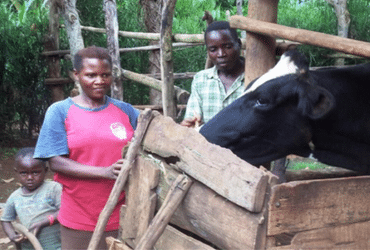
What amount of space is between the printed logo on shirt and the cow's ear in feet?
3.03

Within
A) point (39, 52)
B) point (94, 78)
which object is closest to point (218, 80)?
point (94, 78)

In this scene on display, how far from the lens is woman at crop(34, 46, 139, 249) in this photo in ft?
8.02

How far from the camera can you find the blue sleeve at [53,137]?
2436 millimetres

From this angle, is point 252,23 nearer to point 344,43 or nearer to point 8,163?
point 344,43

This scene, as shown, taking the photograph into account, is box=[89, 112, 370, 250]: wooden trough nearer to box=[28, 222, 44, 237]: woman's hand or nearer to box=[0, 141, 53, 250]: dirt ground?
box=[28, 222, 44, 237]: woman's hand

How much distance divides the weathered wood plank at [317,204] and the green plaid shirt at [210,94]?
4.57 ft

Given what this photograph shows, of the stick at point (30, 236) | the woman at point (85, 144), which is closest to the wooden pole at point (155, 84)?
the woman at point (85, 144)

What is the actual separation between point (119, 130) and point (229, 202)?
1.04m

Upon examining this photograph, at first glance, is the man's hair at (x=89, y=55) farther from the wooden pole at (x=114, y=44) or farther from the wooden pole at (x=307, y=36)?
the wooden pole at (x=114, y=44)

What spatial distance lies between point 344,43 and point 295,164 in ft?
15.0

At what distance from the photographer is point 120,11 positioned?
848 centimetres

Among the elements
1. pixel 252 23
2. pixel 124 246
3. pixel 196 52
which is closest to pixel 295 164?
pixel 196 52

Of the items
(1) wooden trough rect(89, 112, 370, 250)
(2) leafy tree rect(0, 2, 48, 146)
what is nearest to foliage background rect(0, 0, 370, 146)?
(2) leafy tree rect(0, 2, 48, 146)

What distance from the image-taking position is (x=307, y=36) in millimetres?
2303
